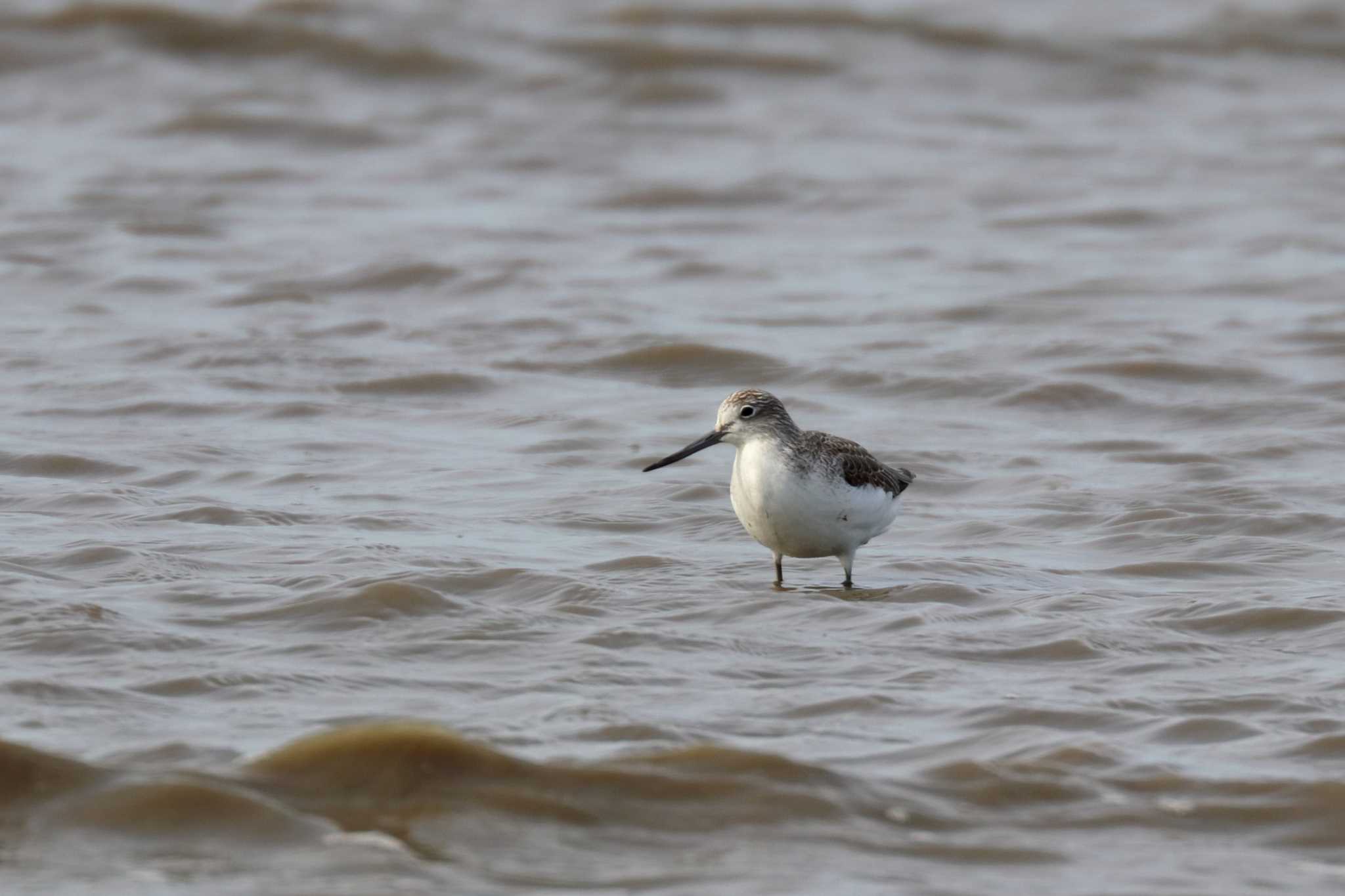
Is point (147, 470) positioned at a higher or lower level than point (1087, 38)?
lower

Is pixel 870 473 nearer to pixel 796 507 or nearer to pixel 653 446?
pixel 796 507

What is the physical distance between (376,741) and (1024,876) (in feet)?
6.64

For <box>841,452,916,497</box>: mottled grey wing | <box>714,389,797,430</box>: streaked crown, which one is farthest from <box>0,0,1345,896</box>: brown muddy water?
<box>714,389,797,430</box>: streaked crown

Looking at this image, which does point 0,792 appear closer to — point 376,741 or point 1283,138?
point 376,741

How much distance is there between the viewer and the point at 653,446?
1075 cm

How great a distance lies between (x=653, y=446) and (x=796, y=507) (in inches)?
103

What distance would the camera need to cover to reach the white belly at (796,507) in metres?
8.24

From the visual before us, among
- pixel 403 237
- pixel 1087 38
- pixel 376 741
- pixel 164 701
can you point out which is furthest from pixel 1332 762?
pixel 1087 38

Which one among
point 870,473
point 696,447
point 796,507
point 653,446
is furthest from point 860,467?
point 653,446

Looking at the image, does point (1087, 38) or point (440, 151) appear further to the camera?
point (1087, 38)

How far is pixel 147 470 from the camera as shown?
9.73 metres

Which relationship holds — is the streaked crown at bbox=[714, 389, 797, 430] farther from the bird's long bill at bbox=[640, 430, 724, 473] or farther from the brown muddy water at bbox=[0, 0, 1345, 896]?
the brown muddy water at bbox=[0, 0, 1345, 896]

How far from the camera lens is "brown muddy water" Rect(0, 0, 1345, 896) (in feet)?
18.7

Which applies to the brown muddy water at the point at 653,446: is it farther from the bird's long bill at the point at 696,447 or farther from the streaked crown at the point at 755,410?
the streaked crown at the point at 755,410
